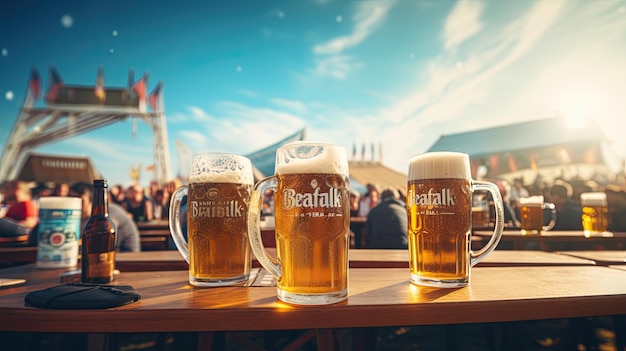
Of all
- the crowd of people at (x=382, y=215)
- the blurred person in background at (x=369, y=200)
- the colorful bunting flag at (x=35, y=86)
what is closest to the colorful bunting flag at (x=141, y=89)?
the colorful bunting flag at (x=35, y=86)

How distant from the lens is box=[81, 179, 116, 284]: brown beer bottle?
848 mm

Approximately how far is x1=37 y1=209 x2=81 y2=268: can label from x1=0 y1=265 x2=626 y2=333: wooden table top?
0.48 metres

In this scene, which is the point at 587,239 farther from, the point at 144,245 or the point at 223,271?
the point at 144,245

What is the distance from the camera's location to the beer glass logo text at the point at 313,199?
595 millimetres

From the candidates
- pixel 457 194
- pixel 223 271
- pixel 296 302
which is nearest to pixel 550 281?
pixel 457 194

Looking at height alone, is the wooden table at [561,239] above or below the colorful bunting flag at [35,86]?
below

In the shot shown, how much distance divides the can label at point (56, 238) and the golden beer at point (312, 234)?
861mm

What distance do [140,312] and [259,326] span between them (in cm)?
16

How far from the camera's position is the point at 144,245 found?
13.7ft

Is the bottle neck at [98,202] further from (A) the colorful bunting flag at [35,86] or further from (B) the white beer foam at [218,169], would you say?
(A) the colorful bunting flag at [35,86]

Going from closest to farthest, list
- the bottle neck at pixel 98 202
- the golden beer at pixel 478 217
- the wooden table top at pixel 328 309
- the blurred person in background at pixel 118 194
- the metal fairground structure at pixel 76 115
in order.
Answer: the wooden table top at pixel 328 309 → the bottle neck at pixel 98 202 → the golden beer at pixel 478 217 → the blurred person in background at pixel 118 194 → the metal fairground structure at pixel 76 115

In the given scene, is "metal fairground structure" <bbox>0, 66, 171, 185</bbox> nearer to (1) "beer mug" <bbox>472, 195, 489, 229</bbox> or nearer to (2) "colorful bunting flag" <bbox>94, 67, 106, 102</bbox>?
(2) "colorful bunting flag" <bbox>94, 67, 106, 102</bbox>

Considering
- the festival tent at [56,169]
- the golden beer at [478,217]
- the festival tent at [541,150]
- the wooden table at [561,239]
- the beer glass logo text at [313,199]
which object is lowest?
the wooden table at [561,239]

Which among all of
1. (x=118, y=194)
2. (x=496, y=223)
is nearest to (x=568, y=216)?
(x=496, y=223)
